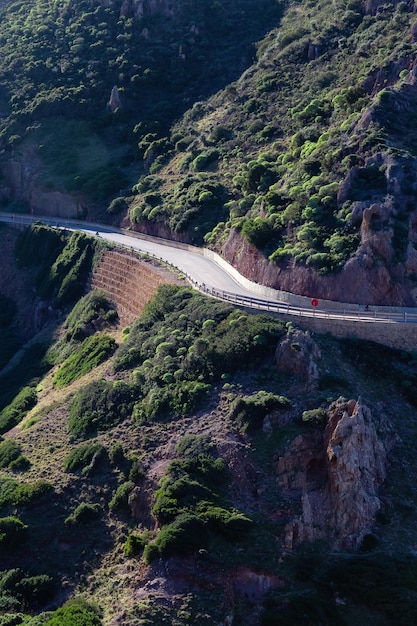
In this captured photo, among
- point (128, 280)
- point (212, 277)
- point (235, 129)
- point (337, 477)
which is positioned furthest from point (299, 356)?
point (235, 129)

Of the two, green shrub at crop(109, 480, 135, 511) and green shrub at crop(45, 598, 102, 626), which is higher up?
green shrub at crop(109, 480, 135, 511)

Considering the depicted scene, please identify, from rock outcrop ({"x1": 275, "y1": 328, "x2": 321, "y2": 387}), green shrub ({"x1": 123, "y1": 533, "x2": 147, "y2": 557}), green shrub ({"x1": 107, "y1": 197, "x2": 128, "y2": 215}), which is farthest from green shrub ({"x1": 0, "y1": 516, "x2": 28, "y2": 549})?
green shrub ({"x1": 107, "y1": 197, "x2": 128, "y2": 215})

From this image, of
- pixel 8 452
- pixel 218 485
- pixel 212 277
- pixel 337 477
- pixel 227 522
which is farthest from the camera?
pixel 212 277

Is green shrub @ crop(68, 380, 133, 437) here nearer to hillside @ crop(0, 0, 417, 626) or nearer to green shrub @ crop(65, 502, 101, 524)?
hillside @ crop(0, 0, 417, 626)

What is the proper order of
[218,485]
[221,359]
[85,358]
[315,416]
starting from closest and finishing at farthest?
[218,485]
[315,416]
[221,359]
[85,358]

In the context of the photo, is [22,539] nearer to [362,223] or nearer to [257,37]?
[362,223]

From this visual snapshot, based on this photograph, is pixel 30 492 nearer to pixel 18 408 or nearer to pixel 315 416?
pixel 315 416
